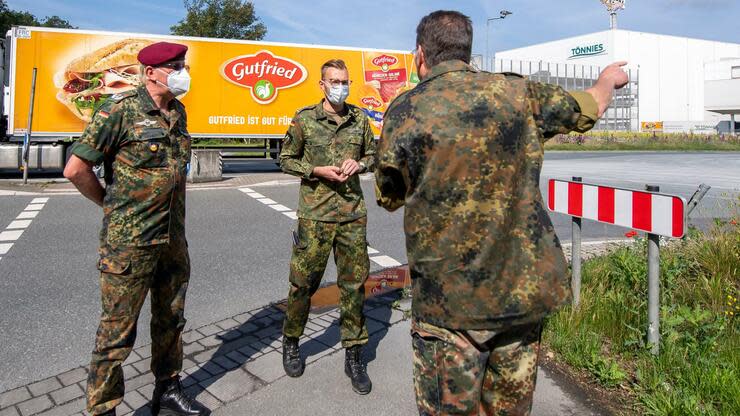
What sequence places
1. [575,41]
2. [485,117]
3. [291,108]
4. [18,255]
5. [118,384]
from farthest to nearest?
[575,41] < [291,108] < [18,255] < [118,384] < [485,117]

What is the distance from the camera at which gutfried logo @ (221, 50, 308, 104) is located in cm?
1722

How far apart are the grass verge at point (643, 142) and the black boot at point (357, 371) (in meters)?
38.7

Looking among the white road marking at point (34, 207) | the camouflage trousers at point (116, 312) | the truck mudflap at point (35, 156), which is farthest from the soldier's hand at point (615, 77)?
the truck mudflap at point (35, 156)

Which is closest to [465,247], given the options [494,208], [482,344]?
[494,208]

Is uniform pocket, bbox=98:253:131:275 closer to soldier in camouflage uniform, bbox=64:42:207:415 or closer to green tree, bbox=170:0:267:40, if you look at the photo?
soldier in camouflage uniform, bbox=64:42:207:415

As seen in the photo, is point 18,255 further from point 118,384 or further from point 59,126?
point 59,126

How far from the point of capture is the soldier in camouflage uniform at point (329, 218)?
3.64 m

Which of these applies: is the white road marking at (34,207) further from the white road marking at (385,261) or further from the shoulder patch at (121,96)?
the shoulder patch at (121,96)

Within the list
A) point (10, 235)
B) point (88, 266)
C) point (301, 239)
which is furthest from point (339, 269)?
point (10, 235)

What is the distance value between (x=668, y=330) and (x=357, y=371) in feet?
6.53

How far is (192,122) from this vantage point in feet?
55.6

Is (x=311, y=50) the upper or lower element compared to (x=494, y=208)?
upper

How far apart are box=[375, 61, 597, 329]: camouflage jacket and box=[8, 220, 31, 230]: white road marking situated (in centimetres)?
861

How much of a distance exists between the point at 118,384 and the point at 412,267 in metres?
1.75
